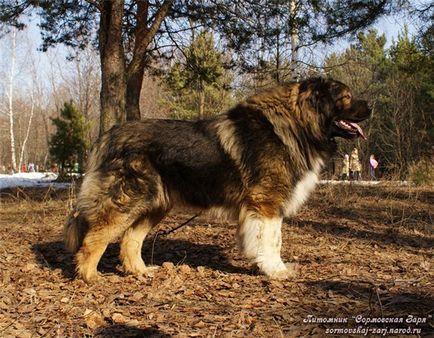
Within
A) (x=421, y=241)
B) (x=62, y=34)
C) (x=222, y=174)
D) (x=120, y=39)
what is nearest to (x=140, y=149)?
(x=222, y=174)

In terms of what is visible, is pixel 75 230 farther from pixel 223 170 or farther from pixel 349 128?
pixel 349 128

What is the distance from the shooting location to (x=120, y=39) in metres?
9.38

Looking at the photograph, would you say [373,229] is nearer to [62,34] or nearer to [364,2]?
[364,2]

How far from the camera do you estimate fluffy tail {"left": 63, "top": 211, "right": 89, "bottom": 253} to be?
15.2 ft

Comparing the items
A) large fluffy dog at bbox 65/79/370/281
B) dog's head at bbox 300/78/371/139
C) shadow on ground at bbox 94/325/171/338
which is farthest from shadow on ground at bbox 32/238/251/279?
dog's head at bbox 300/78/371/139

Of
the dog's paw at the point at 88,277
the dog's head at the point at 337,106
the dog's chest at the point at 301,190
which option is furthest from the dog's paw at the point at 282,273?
the dog's paw at the point at 88,277

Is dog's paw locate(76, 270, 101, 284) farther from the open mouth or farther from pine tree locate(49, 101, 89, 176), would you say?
pine tree locate(49, 101, 89, 176)

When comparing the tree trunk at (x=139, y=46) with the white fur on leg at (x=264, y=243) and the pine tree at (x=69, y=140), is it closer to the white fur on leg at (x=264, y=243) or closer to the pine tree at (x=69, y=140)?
the white fur on leg at (x=264, y=243)

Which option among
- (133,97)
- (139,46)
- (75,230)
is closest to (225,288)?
(75,230)

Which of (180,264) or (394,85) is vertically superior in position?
(394,85)

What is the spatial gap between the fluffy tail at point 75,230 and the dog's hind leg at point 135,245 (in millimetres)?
489

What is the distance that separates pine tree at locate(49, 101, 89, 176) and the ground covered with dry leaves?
14364 millimetres

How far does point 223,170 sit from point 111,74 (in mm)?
5407

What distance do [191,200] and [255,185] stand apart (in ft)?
2.28
